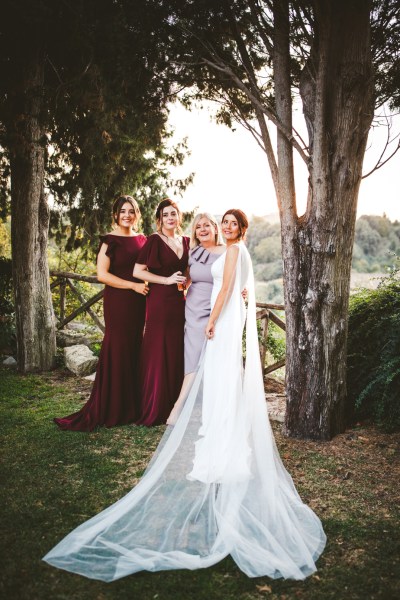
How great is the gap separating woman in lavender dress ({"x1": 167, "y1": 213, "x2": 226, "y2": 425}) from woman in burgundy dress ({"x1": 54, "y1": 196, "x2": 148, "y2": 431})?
1.97 ft

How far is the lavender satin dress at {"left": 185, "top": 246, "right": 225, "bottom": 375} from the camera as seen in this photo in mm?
4707

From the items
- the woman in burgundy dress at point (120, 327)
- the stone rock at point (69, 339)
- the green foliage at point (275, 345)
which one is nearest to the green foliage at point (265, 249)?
the green foliage at point (275, 345)

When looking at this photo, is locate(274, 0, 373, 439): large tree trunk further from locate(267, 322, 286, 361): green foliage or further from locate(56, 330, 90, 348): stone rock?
locate(56, 330, 90, 348): stone rock

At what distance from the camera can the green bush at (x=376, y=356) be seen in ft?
15.3

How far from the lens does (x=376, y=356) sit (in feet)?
16.6

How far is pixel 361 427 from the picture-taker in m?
4.82

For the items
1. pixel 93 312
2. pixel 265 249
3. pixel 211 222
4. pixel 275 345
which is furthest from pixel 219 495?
pixel 265 249

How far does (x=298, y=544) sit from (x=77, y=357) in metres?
5.43

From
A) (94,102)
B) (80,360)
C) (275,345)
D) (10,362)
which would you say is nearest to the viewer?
(94,102)

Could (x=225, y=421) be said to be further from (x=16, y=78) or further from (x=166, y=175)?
(x=166, y=175)

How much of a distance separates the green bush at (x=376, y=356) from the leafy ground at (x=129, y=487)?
27cm

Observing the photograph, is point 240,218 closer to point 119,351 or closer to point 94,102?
point 119,351

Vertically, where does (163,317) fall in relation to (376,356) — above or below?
above

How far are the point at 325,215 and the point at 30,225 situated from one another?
15.9 ft
